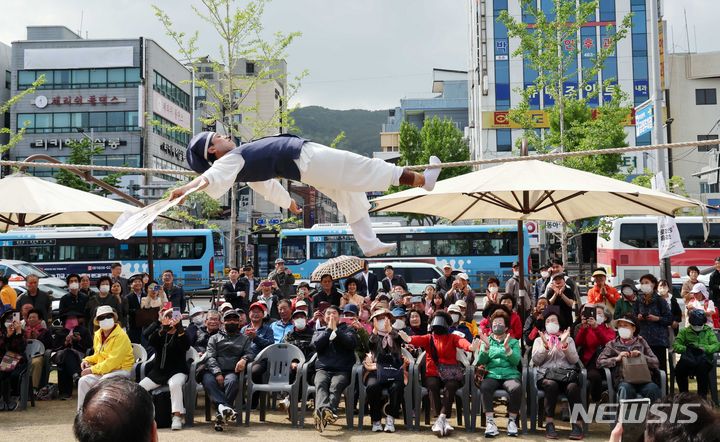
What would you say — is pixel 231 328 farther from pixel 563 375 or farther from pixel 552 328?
pixel 563 375

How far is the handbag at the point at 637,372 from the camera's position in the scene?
696 centimetres

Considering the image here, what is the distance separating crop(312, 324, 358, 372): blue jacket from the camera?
24.9ft

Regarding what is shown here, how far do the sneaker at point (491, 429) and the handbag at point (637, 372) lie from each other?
138 centimetres

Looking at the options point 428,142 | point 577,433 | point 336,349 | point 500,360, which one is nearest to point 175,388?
point 336,349

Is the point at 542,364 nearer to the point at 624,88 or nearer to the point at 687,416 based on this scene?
the point at 687,416

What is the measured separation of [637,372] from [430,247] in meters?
16.7

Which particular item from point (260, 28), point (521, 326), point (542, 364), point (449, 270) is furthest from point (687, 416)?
point (260, 28)

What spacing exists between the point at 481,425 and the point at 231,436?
2578 mm

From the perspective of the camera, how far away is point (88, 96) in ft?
132

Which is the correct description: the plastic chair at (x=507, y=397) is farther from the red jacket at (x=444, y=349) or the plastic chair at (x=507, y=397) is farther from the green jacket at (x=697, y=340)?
the green jacket at (x=697, y=340)

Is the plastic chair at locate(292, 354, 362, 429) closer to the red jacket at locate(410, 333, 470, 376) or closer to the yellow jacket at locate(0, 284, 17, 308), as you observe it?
the red jacket at locate(410, 333, 470, 376)

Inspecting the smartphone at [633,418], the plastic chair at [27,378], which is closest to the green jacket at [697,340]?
the smartphone at [633,418]

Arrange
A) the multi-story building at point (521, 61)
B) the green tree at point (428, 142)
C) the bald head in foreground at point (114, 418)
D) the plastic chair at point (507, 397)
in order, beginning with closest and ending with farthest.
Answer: the bald head in foreground at point (114, 418) → the plastic chair at point (507, 397) → the green tree at point (428, 142) → the multi-story building at point (521, 61)

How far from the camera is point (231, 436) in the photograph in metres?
7.00
